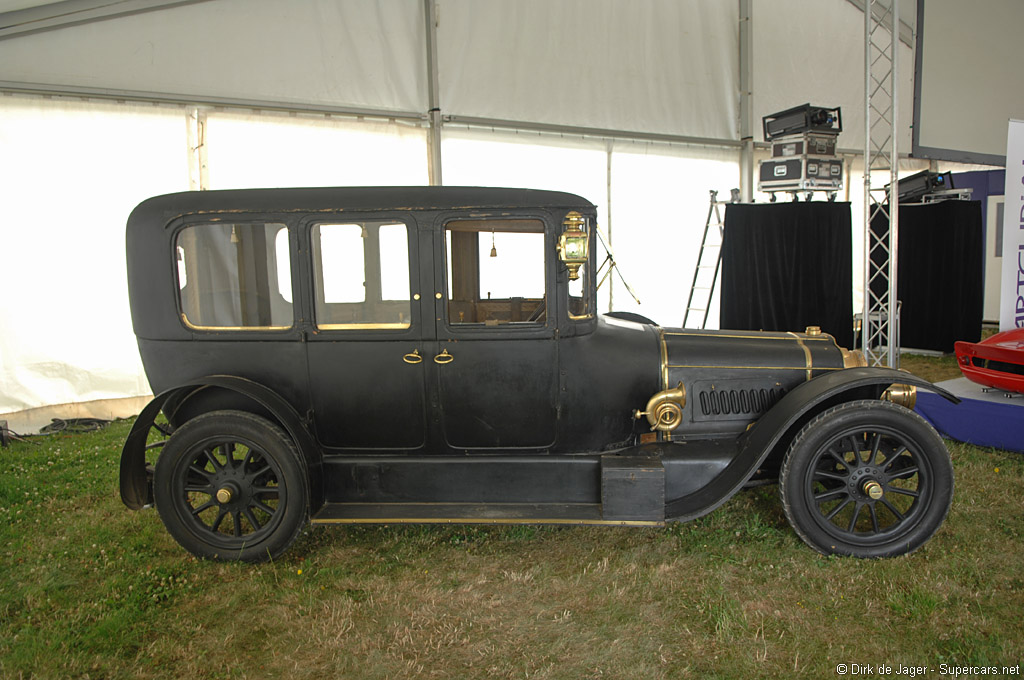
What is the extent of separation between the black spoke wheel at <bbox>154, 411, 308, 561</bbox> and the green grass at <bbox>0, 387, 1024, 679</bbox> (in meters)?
0.13

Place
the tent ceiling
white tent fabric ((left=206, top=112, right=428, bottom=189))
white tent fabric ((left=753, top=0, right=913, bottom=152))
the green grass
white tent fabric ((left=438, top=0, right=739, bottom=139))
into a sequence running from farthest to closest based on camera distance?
white tent fabric ((left=753, top=0, right=913, bottom=152)), white tent fabric ((left=438, top=0, right=739, bottom=139)), white tent fabric ((left=206, top=112, right=428, bottom=189)), the tent ceiling, the green grass

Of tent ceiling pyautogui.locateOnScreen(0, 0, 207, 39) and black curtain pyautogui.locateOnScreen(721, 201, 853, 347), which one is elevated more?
tent ceiling pyautogui.locateOnScreen(0, 0, 207, 39)

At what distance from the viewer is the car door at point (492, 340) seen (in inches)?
129

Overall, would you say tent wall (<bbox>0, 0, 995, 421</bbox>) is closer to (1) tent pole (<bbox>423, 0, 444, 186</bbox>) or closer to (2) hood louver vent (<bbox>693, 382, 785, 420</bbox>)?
(1) tent pole (<bbox>423, 0, 444, 186</bbox>)

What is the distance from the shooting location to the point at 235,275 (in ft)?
11.0

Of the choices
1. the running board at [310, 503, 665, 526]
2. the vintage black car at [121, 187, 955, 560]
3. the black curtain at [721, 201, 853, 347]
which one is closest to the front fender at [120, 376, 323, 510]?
the vintage black car at [121, 187, 955, 560]

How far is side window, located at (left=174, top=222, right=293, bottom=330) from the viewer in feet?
11.0

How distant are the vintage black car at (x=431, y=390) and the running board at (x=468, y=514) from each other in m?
0.01

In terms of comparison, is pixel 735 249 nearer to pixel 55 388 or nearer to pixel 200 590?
pixel 200 590

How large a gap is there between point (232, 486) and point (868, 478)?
327 centimetres

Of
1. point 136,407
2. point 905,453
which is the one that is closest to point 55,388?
point 136,407

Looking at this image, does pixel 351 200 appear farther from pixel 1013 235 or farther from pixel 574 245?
pixel 1013 235

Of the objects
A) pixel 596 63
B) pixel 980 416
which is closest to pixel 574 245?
pixel 980 416

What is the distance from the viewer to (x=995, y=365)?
506 cm
